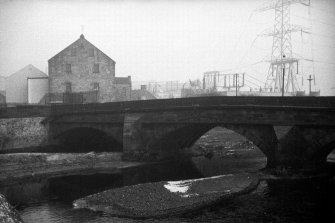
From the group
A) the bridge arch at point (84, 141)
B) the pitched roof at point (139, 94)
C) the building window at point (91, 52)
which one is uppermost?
the building window at point (91, 52)

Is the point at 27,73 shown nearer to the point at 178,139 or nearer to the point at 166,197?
A: the point at 178,139

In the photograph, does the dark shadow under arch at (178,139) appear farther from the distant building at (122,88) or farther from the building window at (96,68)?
the distant building at (122,88)

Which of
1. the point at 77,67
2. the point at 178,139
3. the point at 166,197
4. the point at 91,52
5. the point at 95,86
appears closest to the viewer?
the point at 166,197

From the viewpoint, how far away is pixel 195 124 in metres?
32.7

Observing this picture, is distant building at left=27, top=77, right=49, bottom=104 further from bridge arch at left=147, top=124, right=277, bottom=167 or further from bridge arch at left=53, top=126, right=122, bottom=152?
bridge arch at left=147, top=124, right=277, bottom=167

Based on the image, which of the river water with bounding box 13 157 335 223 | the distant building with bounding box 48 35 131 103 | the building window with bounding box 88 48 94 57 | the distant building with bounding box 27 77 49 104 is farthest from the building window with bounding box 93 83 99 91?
the river water with bounding box 13 157 335 223

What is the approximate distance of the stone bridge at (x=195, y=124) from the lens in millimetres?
26109

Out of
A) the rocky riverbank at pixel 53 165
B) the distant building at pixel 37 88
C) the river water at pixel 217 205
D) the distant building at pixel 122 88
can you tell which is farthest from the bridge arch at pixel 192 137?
the distant building at pixel 37 88

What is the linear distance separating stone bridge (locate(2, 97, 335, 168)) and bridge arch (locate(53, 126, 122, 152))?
132 mm

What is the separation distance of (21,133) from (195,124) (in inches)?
918

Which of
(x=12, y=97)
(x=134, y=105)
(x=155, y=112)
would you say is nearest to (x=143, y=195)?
(x=155, y=112)

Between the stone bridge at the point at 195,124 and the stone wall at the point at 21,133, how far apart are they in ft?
3.53

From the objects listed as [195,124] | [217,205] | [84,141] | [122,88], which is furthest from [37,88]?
[217,205]

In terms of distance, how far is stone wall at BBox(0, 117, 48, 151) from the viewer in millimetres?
41031
